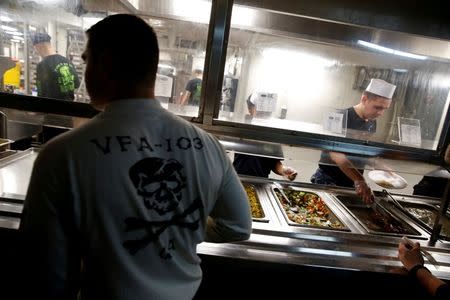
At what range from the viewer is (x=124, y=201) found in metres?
0.82

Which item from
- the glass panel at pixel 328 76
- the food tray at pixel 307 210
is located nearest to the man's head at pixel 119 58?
the glass panel at pixel 328 76

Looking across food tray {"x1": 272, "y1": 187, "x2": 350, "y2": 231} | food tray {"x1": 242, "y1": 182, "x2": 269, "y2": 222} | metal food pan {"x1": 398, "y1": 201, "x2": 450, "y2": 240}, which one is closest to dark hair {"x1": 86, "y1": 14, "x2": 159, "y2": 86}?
food tray {"x1": 242, "y1": 182, "x2": 269, "y2": 222}

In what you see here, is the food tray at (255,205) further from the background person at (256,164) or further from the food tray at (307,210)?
the background person at (256,164)

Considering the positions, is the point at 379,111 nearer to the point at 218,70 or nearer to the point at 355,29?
the point at 355,29

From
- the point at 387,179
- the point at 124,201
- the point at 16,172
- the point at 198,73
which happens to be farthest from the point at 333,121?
the point at 16,172

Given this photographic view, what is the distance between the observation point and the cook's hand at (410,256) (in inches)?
59.6

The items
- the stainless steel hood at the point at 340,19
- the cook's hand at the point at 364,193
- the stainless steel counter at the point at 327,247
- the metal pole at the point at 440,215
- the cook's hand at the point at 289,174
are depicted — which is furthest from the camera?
the cook's hand at the point at 289,174

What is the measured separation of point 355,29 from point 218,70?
3.11 ft

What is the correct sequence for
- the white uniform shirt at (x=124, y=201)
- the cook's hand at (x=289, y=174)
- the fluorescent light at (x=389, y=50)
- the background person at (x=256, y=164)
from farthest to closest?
the background person at (x=256, y=164), the cook's hand at (x=289, y=174), the fluorescent light at (x=389, y=50), the white uniform shirt at (x=124, y=201)

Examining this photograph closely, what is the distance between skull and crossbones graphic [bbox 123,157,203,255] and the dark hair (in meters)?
0.25

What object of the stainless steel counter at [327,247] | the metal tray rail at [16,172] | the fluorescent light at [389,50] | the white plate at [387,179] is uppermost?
the fluorescent light at [389,50]

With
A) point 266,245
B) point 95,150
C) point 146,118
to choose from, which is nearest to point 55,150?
point 95,150

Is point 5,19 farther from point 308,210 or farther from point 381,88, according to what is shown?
point 381,88

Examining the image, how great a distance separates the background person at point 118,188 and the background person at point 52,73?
1.14 metres
